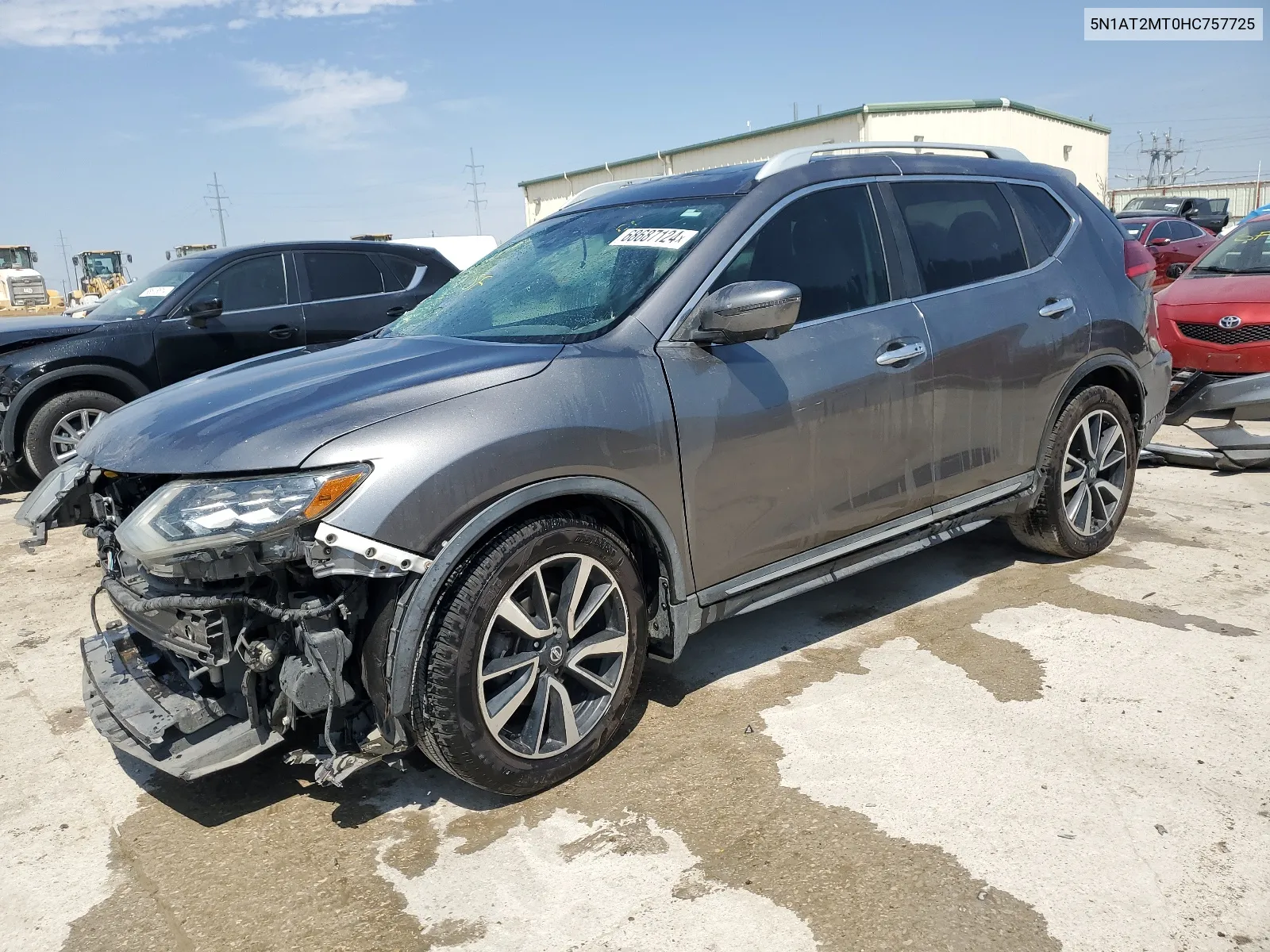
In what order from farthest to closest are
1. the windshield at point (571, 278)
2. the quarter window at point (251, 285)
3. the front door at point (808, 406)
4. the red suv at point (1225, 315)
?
the quarter window at point (251, 285) < the red suv at point (1225, 315) < the windshield at point (571, 278) < the front door at point (808, 406)

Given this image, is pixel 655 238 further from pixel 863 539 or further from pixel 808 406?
pixel 863 539

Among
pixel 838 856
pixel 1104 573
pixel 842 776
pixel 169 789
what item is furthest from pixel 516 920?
pixel 1104 573

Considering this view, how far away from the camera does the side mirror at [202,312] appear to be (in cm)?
738

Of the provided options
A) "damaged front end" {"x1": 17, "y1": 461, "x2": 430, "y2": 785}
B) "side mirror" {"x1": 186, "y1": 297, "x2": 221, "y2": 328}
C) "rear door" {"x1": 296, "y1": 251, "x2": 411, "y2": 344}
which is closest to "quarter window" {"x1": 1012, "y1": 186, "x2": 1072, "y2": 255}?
"damaged front end" {"x1": 17, "y1": 461, "x2": 430, "y2": 785}

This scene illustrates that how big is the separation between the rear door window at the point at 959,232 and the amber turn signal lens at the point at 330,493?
2.43 m

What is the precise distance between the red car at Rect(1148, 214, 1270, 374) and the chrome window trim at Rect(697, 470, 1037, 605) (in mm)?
4017

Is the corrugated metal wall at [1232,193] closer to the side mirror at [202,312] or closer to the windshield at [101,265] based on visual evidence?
the side mirror at [202,312]

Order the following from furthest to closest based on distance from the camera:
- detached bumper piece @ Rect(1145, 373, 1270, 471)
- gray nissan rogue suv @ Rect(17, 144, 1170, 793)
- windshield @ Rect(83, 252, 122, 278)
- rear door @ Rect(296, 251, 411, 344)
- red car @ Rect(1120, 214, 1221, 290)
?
1. windshield @ Rect(83, 252, 122, 278)
2. red car @ Rect(1120, 214, 1221, 290)
3. rear door @ Rect(296, 251, 411, 344)
4. detached bumper piece @ Rect(1145, 373, 1270, 471)
5. gray nissan rogue suv @ Rect(17, 144, 1170, 793)

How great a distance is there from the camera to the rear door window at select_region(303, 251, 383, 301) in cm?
787

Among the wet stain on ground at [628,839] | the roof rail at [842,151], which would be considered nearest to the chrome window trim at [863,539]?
the wet stain on ground at [628,839]

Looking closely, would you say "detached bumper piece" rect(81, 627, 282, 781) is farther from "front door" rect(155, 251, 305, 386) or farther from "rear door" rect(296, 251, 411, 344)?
"rear door" rect(296, 251, 411, 344)

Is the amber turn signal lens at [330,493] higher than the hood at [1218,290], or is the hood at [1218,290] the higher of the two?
the hood at [1218,290]

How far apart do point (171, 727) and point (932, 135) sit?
26745 millimetres

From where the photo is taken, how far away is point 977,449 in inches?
157
